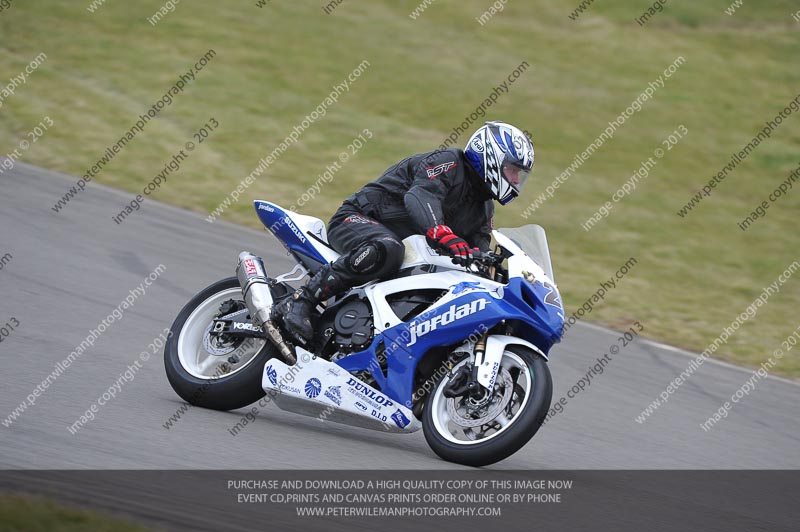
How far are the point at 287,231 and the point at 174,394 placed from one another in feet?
4.19

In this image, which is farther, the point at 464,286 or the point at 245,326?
the point at 245,326

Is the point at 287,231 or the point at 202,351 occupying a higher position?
the point at 287,231

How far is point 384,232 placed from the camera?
20.9 feet

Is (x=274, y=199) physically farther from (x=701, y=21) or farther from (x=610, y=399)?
(x=701, y=21)

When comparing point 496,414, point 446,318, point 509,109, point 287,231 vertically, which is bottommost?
point 509,109

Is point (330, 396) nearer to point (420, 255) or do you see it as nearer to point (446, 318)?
point (446, 318)

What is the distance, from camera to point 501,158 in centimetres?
610

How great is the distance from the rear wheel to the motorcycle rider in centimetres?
40

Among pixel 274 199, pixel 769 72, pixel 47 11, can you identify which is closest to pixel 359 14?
pixel 47 11

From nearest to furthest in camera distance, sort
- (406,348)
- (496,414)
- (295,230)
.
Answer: (496,414), (406,348), (295,230)

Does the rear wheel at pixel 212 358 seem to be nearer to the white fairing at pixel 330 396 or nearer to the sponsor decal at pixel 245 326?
the sponsor decal at pixel 245 326
